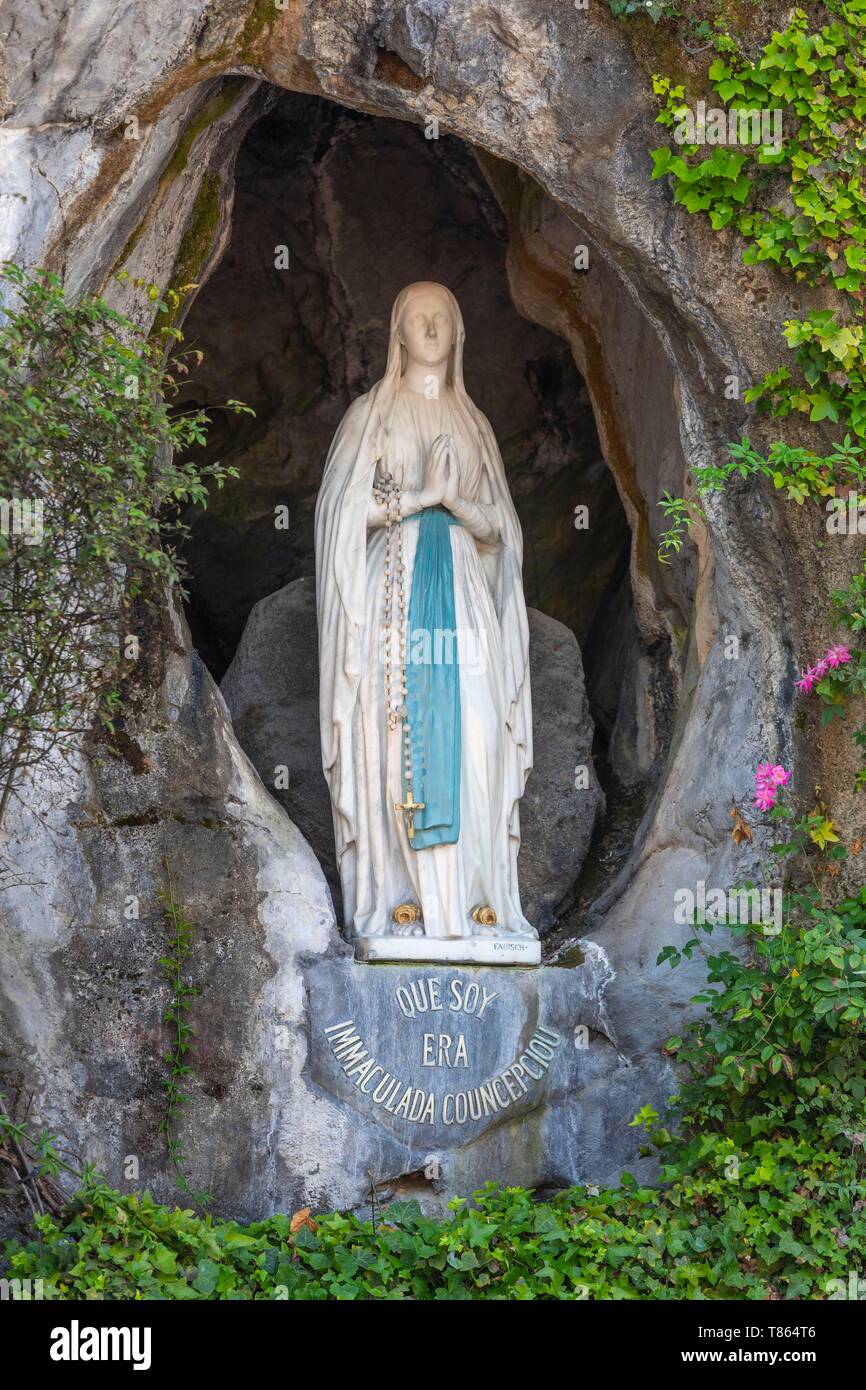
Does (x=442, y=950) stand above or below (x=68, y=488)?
below

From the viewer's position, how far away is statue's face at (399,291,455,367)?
739cm

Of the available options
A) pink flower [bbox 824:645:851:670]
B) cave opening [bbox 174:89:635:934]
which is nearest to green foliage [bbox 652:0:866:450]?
pink flower [bbox 824:645:851:670]

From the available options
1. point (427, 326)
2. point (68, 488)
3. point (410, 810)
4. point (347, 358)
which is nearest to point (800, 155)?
point (427, 326)

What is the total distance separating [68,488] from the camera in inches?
215

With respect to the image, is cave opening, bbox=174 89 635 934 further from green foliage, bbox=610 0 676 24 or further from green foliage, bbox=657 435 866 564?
green foliage, bbox=610 0 676 24

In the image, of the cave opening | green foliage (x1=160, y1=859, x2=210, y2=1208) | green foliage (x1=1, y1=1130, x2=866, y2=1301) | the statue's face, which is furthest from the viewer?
the cave opening

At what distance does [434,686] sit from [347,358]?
2432 mm

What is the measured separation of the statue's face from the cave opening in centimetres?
134

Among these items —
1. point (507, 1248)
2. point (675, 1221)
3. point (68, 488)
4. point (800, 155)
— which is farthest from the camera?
point (800, 155)

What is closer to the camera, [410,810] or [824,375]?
[824,375]

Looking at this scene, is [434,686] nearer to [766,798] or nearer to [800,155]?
[766,798]

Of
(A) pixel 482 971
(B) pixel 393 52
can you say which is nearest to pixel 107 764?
(A) pixel 482 971

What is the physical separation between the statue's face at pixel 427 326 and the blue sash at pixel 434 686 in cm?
64

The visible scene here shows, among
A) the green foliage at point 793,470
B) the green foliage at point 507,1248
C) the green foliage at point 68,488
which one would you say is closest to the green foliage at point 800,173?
the green foliage at point 793,470
